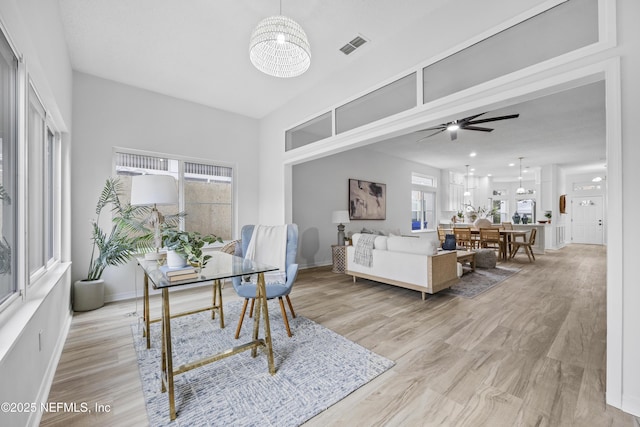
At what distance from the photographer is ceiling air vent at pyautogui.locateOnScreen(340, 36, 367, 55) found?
3.03 meters

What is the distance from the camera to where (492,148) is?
270 inches

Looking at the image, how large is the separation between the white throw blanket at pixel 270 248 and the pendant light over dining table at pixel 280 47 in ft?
→ 5.13

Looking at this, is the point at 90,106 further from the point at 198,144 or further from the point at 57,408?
the point at 57,408

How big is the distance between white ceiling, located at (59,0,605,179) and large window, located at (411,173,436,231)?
147 inches

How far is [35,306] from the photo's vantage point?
64.2 inches

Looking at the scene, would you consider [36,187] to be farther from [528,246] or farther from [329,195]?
[528,246]

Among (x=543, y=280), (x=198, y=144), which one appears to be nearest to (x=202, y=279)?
(x=198, y=144)

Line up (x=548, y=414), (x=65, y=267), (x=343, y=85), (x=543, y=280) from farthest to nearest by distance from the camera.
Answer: (x=543, y=280) → (x=343, y=85) → (x=65, y=267) → (x=548, y=414)

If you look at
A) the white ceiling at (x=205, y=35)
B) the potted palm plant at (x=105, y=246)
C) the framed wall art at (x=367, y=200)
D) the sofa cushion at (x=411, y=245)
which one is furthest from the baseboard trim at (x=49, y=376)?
the framed wall art at (x=367, y=200)

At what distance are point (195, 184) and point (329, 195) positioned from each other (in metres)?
2.79

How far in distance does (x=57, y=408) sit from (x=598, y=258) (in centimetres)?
1050

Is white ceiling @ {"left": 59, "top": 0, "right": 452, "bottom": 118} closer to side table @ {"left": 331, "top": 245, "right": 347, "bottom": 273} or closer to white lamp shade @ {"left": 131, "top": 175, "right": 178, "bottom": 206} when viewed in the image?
white lamp shade @ {"left": 131, "top": 175, "right": 178, "bottom": 206}

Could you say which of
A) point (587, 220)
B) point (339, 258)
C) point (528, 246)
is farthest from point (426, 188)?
point (587, 220)

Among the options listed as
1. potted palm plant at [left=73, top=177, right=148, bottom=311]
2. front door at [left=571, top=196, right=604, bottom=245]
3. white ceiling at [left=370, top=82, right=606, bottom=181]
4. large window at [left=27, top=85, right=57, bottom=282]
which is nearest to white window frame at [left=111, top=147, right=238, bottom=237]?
potted palm plant at [left=73, top=177, right=148, bottom=311]
